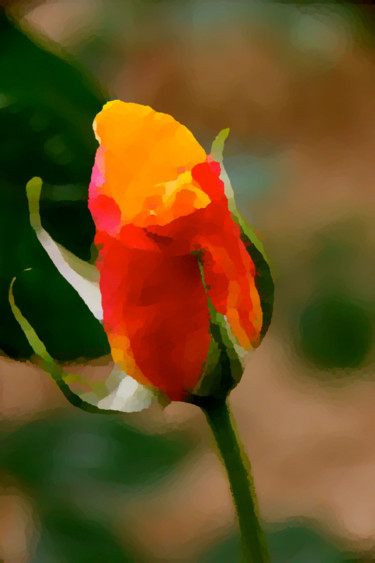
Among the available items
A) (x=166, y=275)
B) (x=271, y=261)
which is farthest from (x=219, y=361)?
(x=271, y=261)

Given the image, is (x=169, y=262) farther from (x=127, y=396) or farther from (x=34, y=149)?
(x=34, y=149)

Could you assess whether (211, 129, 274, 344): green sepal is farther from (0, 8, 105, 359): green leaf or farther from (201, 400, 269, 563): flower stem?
(0, 8, 105, 359): green leaf

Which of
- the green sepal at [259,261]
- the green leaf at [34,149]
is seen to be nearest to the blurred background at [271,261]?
the green leaf at [34,149]

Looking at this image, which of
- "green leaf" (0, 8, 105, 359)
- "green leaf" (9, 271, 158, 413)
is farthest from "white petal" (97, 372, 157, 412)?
"green leaf" (0, 8, 105, 359)

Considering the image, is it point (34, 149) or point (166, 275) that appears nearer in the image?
point (166, 275)

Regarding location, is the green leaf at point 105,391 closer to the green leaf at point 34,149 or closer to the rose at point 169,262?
the rose at point 169,262

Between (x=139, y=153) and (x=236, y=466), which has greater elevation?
(x=139, y=153)
